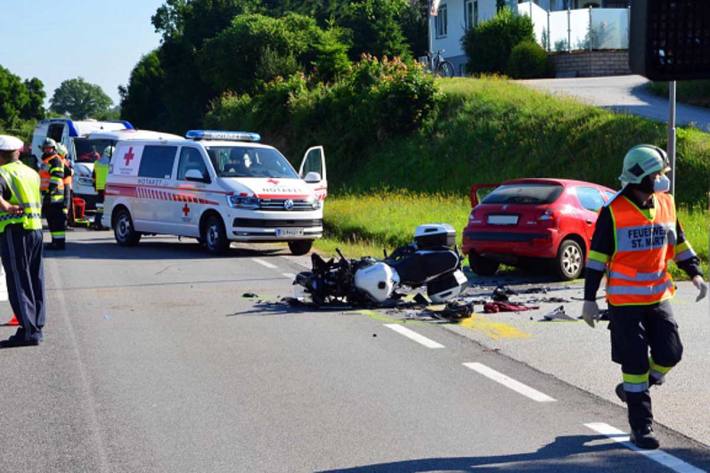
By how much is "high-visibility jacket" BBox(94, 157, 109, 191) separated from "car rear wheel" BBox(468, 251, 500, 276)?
13840mm

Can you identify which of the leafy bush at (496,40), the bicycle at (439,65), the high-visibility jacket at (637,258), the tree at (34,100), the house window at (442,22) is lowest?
the tree at (34,100)

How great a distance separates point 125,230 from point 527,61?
24423 mm

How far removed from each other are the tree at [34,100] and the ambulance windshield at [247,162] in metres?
102

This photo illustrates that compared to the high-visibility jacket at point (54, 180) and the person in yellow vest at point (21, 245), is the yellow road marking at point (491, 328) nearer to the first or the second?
→ the person in yellow vest at point (21, 245)

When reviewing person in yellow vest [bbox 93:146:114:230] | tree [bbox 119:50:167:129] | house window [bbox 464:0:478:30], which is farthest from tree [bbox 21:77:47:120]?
person in yellow vest [bbox 93:146:114:230]

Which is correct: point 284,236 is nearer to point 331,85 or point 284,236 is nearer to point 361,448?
point 361,448

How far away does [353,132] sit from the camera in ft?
123

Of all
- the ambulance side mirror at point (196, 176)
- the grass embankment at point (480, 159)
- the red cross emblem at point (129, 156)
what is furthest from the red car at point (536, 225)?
the red cross emblem at point (129, 156)

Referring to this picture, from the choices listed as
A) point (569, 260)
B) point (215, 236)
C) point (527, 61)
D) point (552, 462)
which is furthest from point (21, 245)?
point (527, 61)

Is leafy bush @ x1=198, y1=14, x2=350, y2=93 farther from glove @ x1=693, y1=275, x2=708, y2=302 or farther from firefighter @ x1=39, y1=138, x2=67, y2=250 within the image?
glove @ x1=693, y1=275, x2=708, y2=302

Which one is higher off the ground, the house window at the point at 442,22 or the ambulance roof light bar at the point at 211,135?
the house window at the point at 442,22

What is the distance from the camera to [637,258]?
6.82 metres

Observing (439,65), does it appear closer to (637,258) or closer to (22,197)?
(22,197)

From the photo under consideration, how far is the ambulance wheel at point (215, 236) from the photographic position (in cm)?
1947
